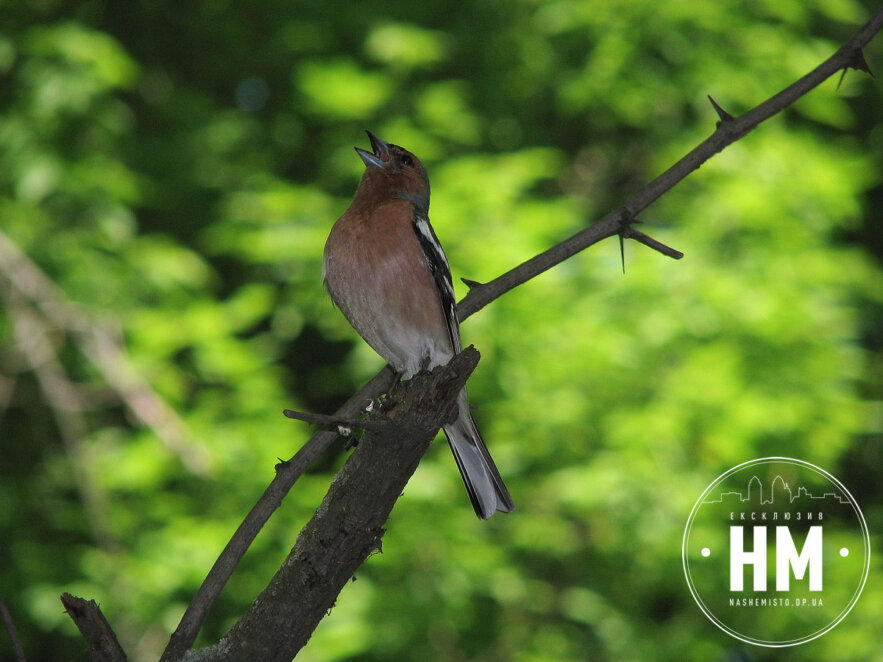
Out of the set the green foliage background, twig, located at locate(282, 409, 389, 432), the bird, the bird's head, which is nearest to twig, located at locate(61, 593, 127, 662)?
twig, located at locate(282, 409, 389, 432)

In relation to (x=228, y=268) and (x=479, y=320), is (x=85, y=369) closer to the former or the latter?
(x=228, y=268)

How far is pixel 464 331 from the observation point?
557cm

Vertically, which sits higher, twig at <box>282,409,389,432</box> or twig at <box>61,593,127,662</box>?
twig at <box>282,409,389,432</box>

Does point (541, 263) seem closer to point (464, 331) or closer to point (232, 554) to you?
point (232, 554)

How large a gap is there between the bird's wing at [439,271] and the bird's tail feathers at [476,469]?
32 cm

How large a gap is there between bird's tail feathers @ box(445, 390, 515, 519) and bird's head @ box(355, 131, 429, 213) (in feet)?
3.86

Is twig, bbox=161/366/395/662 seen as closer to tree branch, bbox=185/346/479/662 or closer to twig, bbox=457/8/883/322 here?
tree branch, bbox=185/346/479/662

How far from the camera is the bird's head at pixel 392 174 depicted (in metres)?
4.20

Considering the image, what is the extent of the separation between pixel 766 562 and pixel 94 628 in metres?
5.22

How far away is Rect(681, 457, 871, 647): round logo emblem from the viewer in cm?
571

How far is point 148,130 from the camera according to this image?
716 cm

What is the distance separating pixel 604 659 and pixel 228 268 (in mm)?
4431

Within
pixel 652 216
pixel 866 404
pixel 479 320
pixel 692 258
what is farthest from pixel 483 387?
pixel 866 404

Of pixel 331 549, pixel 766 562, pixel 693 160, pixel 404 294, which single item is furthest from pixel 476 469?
pixel 766 562
